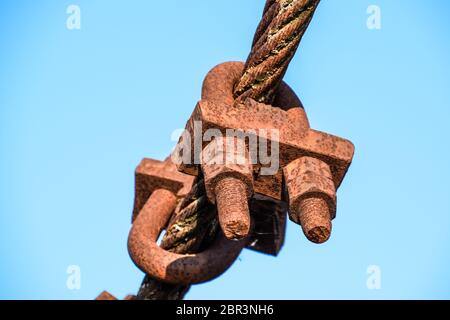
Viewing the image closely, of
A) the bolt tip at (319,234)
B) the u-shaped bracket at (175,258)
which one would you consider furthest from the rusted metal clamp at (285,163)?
the u-shaped bracket at (175,258)

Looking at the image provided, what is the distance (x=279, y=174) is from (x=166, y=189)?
1.11m

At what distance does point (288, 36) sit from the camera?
3.12 m

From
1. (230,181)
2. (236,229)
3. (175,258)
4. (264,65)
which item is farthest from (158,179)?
(236,229)

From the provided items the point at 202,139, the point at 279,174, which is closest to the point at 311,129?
the point at 279,174

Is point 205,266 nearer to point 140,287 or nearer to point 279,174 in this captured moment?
point 140,287

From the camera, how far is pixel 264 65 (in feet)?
10.4

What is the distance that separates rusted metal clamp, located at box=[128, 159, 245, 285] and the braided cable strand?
2.38ft

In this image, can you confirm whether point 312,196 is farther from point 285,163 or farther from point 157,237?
point 157,237

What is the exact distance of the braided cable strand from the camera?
3123mm

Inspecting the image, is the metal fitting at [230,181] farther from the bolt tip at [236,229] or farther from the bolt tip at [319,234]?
the bolt tip at [319,234]

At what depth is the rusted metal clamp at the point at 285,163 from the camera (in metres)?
2.86

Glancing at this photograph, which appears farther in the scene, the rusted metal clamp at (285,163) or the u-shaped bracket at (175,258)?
the u-shaped bracket at (175,258)

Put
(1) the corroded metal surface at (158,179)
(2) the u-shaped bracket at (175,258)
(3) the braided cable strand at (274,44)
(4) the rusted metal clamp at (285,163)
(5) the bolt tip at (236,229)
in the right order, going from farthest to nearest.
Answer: (1) the corroded metal surface at (158,179) < (2) the u-shaped bracket at (175,258) < (3) the braided cable strand at (274,44) < (4) the rusted metal clamp at (285,163) < (5) the bolt tip at (236,229)

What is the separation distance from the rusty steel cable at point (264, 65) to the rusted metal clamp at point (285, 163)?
0.29ft
